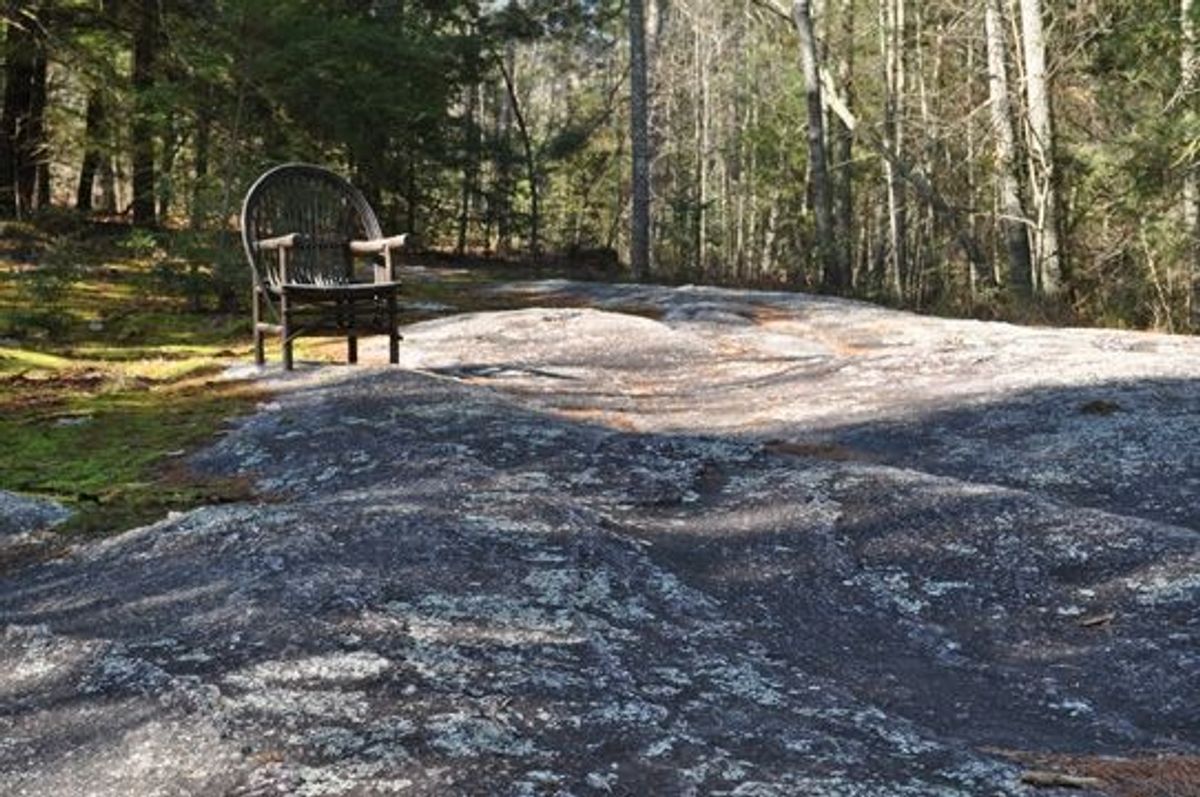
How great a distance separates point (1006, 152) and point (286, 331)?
11407mm

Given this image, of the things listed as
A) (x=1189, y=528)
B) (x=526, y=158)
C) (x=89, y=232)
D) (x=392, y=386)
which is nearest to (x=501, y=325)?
(x=392, y=386)

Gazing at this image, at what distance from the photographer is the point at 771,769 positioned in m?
2.05

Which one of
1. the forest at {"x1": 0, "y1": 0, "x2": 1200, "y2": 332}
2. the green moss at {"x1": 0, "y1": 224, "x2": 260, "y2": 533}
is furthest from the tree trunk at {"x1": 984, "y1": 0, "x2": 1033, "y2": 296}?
the green moss at {"x1": 0, "y1": 224, "x2": 260, "y2": 533}

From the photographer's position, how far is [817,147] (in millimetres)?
18016

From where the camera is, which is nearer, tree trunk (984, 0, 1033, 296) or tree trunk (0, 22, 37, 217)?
tree trunk (984, 0, 1033, 296)

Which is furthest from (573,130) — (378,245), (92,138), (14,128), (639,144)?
(378,245)

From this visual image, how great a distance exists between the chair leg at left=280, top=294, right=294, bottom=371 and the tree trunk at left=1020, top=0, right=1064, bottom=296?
1001 cm

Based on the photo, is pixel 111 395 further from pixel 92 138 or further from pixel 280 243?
pixel 92 138

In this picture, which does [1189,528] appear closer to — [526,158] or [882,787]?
[882,787]

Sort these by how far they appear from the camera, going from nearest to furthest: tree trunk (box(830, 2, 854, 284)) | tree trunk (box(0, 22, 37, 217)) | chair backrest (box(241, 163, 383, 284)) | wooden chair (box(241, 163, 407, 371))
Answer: wooden chair (box(241, 163, 407, 371)) < chair backrest (box(241, 163, 383, 284)) < tree trunk (box(0, 22, 37, 217)) < tree trunk (box(830, 2, 854, 284))

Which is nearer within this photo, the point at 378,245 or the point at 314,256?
the point at 378,245

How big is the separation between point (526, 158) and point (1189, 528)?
2192 centimetres

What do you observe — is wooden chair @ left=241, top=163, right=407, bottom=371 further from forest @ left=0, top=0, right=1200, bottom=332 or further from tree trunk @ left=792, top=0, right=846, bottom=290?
tree trunk @ left=792, top=0, right=846, bottom=290

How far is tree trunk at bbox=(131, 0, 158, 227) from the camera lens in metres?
13.7
